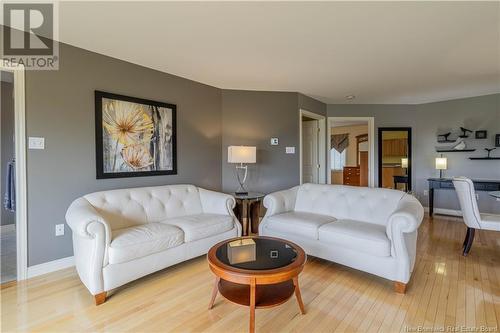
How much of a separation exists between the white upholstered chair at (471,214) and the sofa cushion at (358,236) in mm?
1184

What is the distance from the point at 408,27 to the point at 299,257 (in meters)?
2.15

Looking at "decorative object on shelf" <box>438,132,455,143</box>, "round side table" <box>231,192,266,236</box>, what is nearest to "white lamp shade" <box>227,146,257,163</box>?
"round side table" <box>231,192,266,236</box>

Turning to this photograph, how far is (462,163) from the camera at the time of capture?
4852 millimetres

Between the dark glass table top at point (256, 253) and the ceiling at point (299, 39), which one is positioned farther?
the ceiling at point (299, 39)

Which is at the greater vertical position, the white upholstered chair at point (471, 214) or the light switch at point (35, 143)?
the light switch at point (35, 143)

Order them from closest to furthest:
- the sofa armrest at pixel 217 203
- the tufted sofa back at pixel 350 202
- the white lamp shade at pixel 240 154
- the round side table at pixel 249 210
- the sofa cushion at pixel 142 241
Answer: the sofa cushion at pixel 142 241 < the tufted sofa back at pixel 350 202 < the sofa armrest at pixel 217 203 < the round side table at pixel 249 210 < the white lamp shade at pixel 240 154

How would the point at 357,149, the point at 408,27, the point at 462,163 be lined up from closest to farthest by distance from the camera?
the point at 408,27, the point at 462,163, the point at 357,149

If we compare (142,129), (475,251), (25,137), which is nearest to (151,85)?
(142,129)

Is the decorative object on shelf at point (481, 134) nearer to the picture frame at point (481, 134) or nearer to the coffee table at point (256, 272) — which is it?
the picture frame at point (481, 134)

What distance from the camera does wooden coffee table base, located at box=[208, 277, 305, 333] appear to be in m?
1.62

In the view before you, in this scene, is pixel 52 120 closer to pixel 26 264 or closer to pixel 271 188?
pixel 26 264

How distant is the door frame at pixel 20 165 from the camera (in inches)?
91.5

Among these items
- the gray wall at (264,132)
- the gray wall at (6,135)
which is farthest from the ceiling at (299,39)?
the gray wall at (6,135)

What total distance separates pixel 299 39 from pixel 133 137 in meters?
2.16
